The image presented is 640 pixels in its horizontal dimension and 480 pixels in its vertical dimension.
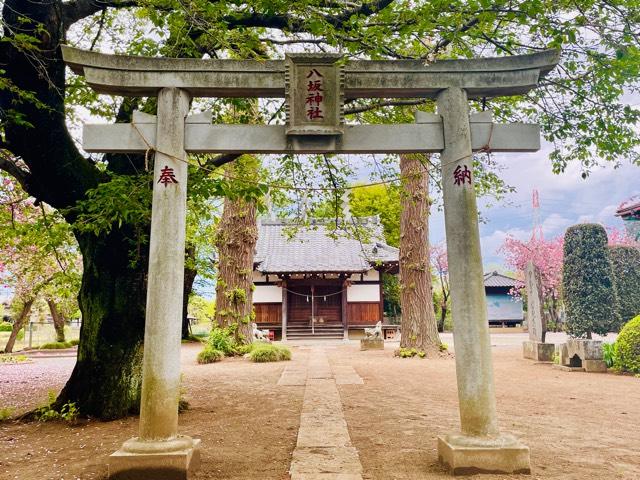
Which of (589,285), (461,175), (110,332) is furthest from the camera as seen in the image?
(589,285)

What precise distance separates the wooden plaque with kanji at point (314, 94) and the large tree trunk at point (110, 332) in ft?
10.6

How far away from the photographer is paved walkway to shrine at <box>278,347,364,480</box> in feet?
11.9

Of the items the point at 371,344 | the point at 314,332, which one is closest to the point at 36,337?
the point at 314,332

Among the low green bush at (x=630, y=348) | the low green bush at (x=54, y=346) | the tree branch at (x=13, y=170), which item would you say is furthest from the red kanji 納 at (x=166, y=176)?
the low green bush at (x=54, y=346)

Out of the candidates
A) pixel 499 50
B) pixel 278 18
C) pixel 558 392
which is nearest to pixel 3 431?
pixel 278 18

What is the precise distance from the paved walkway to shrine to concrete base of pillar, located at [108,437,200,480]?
0.89m

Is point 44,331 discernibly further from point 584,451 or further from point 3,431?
point 584,451

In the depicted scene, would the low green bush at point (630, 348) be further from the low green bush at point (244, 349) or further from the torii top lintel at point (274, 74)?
Result: the low green bush at point (244, 349)

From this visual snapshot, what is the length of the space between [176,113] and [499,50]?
3980mm

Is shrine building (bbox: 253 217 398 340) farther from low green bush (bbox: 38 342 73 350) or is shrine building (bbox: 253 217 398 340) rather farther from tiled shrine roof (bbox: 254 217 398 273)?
low green bush (bbox: 38 342 73 350)

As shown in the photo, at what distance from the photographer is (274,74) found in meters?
4.26

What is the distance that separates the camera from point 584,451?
435 cm

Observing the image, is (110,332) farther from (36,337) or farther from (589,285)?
(36,337)

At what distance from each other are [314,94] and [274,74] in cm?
44
